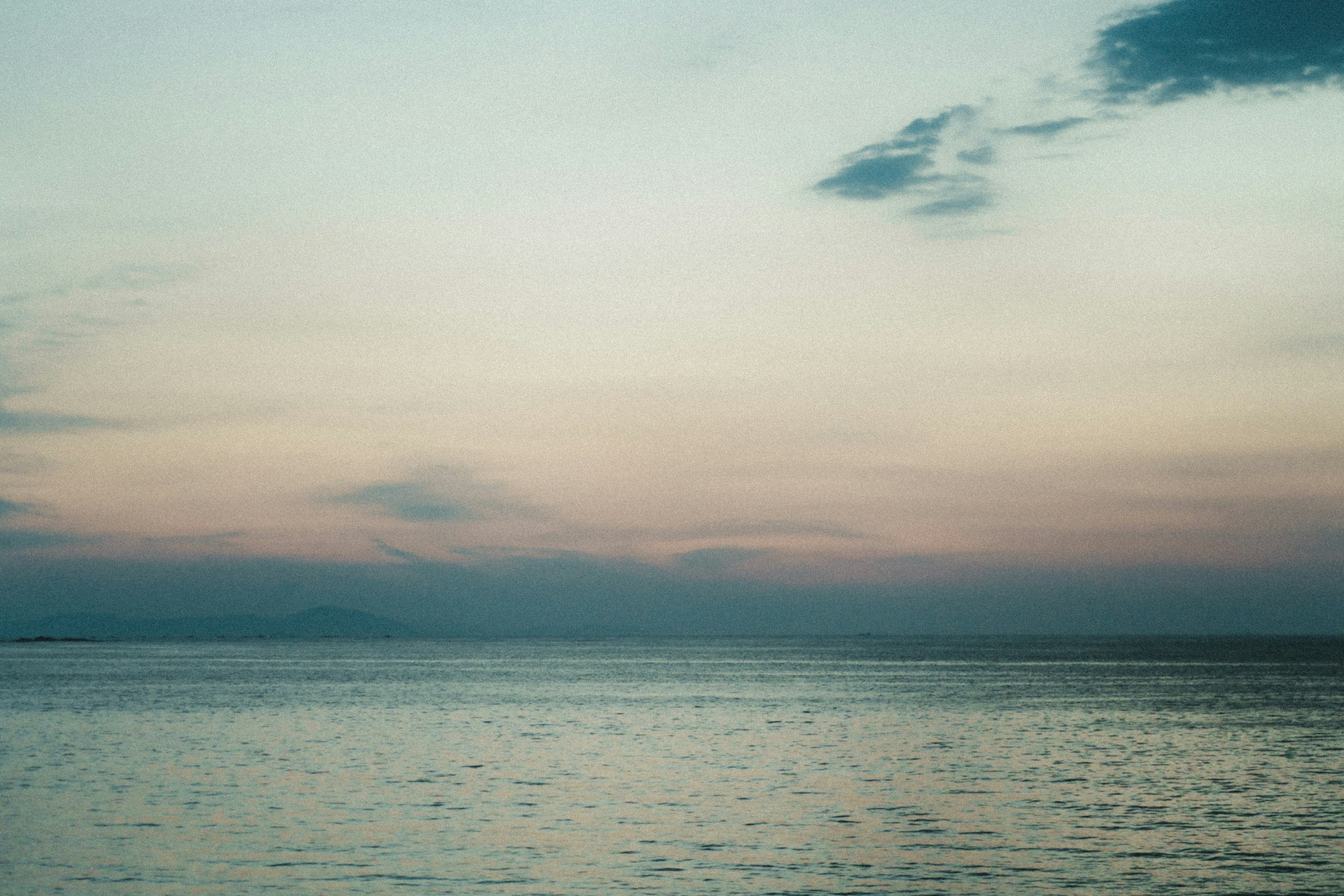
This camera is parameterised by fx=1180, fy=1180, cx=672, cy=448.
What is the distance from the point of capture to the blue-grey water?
2705cm

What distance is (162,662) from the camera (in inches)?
7264

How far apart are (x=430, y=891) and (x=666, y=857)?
612 centimetres

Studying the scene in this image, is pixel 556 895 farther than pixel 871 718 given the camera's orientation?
No

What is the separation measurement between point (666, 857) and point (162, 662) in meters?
176

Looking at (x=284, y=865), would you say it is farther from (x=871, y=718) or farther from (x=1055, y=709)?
(x=1055, y=709)

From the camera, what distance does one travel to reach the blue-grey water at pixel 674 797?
88.7 ft

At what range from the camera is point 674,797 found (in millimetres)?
37906

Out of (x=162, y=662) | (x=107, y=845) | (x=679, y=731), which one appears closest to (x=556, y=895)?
(x=107, y=845)

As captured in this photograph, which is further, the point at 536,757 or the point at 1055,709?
the point at 1055,709

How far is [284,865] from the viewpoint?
91.4 feet

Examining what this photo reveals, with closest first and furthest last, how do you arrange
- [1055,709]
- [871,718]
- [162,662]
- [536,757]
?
[536,757] < [871,718] < [1055,709] < [162,662]

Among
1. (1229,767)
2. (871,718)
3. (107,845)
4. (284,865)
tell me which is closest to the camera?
(284,865)

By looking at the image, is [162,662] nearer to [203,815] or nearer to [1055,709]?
[1055,709]

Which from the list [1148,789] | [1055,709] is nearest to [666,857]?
[1148,789]
